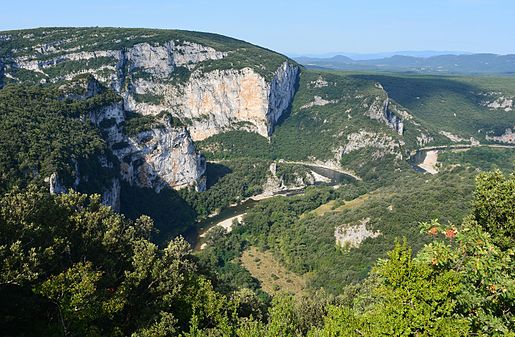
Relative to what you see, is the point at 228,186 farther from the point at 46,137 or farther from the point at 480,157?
the point at 480,157

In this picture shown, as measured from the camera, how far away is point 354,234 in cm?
8544

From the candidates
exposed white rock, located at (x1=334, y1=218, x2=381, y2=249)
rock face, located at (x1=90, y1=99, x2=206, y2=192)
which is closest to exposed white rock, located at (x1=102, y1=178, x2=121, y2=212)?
rock face, located at (x1=90, y1=99, x2=206, y2=192)

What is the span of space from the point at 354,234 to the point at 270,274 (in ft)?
61.5

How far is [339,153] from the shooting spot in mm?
180750

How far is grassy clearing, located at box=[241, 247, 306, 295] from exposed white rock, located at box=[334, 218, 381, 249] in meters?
11.7

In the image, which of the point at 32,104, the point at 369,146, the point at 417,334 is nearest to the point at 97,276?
the point at 417,334

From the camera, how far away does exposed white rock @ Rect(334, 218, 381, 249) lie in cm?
8419

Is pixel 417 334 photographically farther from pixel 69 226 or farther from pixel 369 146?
pixel 369 146

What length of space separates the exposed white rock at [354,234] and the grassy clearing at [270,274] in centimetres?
1167

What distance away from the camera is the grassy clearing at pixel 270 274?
78000 millimetres

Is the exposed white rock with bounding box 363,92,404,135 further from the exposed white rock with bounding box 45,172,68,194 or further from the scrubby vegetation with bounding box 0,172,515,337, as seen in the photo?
the scrubby vegetation with bounding box 0,172,515,337

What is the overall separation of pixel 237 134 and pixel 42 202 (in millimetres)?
167291

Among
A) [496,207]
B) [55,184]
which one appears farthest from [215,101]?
[496,207]

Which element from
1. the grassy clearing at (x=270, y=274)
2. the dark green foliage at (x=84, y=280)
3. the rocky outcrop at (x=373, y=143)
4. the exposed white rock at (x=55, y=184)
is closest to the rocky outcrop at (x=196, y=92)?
the rocky outcrop at (x=373, y=143)
